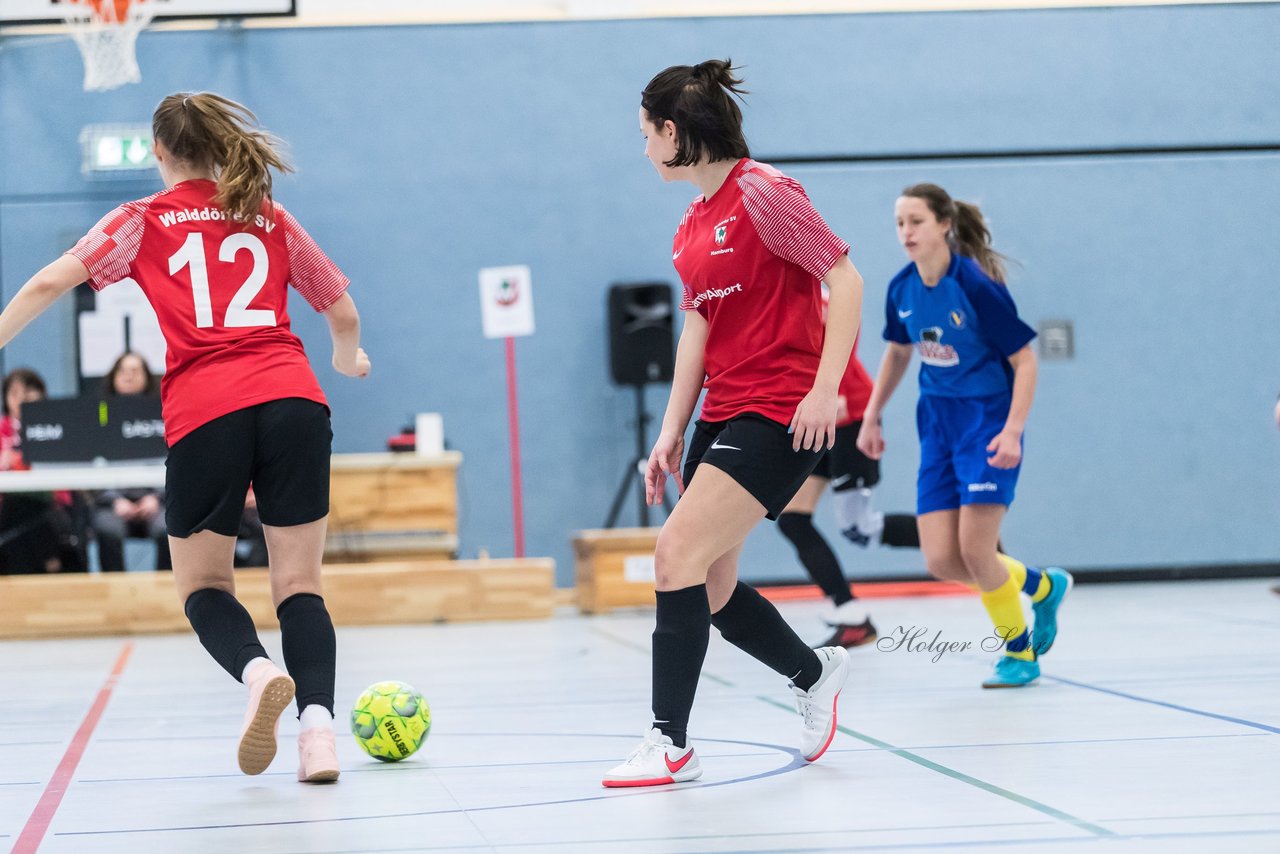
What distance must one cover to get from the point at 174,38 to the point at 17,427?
9.88ft

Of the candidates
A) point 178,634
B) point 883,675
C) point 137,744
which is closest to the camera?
point 137,744

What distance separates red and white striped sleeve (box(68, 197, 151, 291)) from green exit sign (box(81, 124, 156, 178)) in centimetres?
657

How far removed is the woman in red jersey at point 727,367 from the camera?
2.82 m

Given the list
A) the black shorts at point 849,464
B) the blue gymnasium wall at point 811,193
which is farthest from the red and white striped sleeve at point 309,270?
the blue gymnasium wall at point 811,193

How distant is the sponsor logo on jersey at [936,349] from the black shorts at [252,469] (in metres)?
2.15

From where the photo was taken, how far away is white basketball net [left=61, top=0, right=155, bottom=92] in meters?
8.34

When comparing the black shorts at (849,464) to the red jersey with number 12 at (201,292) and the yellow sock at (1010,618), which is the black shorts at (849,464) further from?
the red jersey with number 12 at (201,292)

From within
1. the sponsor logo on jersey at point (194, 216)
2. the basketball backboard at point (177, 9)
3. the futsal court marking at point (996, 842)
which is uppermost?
the basketball backboard at point (177, 9)

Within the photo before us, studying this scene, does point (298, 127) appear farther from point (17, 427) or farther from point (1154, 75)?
point (1154, 75)

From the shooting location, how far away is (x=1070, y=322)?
959cm

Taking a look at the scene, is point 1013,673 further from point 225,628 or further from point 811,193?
point 811,193

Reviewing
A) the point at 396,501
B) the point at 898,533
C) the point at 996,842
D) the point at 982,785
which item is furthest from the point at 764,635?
the point at 396,501

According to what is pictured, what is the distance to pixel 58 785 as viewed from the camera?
3064 mm

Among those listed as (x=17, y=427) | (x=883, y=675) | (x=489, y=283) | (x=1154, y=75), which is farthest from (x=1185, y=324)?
(x=17, y=427)
